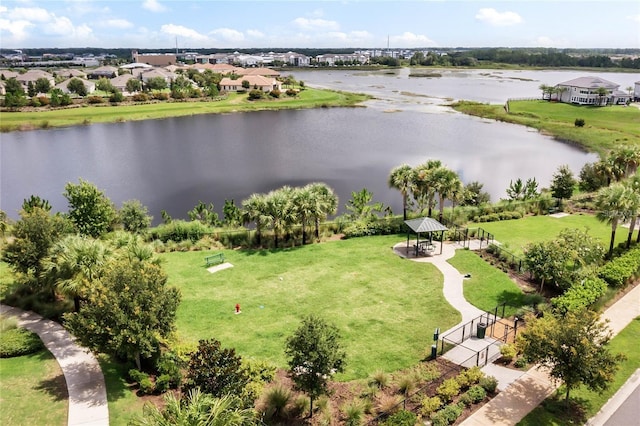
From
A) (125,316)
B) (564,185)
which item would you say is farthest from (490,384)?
(564,185)

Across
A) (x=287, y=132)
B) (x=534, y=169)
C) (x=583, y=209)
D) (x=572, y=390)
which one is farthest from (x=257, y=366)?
(x=287, y=132)

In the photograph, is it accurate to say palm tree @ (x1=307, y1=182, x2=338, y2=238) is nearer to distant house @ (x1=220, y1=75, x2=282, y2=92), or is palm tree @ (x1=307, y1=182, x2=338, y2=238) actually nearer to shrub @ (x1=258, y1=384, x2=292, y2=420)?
shrub @ (x1=258, y1=384, x2=292, y2=420)

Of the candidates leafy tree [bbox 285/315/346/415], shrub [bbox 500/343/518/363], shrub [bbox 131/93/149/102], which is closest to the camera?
leafy tree [bbox 285/315/346/415]

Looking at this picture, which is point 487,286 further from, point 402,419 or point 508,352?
point 402,419

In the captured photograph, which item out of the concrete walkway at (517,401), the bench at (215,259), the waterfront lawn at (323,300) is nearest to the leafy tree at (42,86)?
the waterfront lawn at (323,300)

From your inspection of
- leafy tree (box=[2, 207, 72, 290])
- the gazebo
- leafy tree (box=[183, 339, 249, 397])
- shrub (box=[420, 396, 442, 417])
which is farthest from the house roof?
leafy tree (box=[183, 339, 249, 397])

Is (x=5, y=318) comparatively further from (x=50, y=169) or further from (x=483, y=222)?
(x=50, y=169)

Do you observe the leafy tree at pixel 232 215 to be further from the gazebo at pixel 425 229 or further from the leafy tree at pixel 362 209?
the gazebo at pixel 425 229
